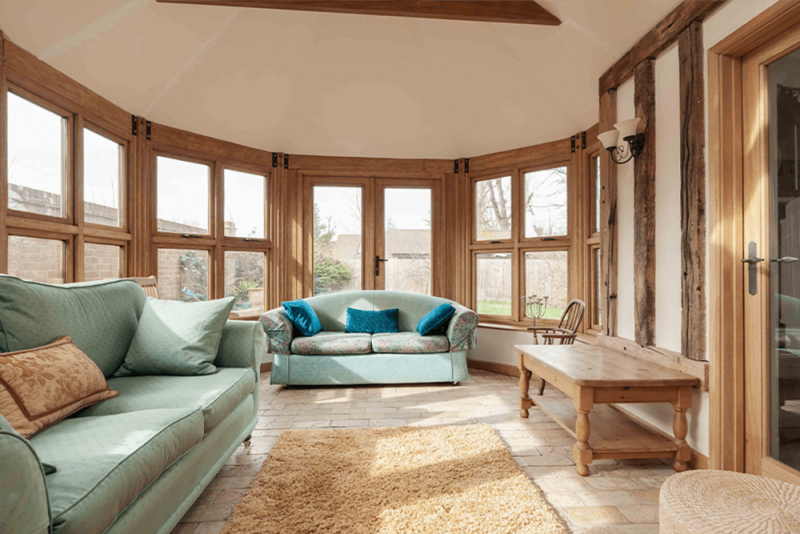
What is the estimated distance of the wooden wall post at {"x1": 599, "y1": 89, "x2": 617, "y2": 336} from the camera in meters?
3.18

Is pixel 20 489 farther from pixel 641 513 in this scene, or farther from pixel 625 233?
pixel 625 233

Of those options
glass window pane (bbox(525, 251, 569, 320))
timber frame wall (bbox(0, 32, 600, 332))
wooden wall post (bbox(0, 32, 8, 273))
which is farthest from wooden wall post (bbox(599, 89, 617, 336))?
wooden wall post (bbox(0, 32, 8, 273))

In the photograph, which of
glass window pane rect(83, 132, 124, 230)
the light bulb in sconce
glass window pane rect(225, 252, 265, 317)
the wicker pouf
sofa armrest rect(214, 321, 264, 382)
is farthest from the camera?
glass window pane rect(225, 252, 265, 317)

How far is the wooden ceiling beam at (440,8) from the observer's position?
3.22m

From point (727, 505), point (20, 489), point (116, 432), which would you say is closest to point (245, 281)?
point (116, 432)

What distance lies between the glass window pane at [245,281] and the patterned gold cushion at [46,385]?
285 cm

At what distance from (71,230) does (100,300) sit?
1.39 metres

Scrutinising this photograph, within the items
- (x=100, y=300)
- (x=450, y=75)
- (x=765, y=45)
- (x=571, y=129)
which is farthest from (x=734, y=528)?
(x=450, y=75)

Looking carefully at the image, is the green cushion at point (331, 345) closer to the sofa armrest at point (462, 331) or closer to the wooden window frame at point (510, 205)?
the sofa armrest at point (462, 331)

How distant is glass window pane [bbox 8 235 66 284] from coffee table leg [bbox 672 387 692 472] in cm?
411

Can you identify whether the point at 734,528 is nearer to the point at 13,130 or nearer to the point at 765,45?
the point at 765,45

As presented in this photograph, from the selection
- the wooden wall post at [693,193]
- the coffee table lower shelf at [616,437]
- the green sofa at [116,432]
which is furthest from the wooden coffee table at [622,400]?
the green sofa at [116,432]

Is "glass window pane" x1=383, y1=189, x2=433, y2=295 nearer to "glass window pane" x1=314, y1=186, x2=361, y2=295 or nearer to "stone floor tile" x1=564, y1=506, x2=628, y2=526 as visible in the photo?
"glass window pane" x1=314, y1=186, x2=361, y2=295

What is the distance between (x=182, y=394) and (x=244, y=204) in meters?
3.24
